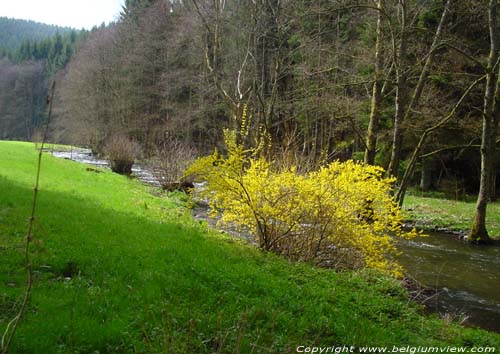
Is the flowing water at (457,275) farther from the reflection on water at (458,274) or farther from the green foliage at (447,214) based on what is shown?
the green foliage at (447,214)

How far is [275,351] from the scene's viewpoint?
4.11 metres

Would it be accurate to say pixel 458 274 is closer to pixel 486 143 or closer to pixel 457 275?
pixel 457 275

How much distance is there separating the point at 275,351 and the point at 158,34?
137ft

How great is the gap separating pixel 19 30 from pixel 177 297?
16358 cm

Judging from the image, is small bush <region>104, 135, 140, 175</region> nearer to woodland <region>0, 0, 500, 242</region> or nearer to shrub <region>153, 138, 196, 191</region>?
woodland <region>0, 0, 500, 242</region>

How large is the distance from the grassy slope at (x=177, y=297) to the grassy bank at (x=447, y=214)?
9022 mm

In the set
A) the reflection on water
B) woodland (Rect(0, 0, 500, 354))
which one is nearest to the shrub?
Result: woodland (Rect(0, 0, 500, 354))

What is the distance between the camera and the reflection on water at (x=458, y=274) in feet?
24.8

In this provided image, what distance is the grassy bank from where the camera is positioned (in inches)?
609

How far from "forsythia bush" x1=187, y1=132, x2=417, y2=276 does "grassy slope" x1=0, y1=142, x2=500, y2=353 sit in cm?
89

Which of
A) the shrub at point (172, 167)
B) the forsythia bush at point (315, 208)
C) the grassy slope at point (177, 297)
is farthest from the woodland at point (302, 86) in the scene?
the forsythia bush at point (315, 208)

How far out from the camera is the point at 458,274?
992cm

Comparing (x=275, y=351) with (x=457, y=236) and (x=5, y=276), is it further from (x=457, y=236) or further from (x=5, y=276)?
(x=457, y=236)

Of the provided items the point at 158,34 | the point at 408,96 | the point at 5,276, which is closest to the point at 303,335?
the point at 5,276
